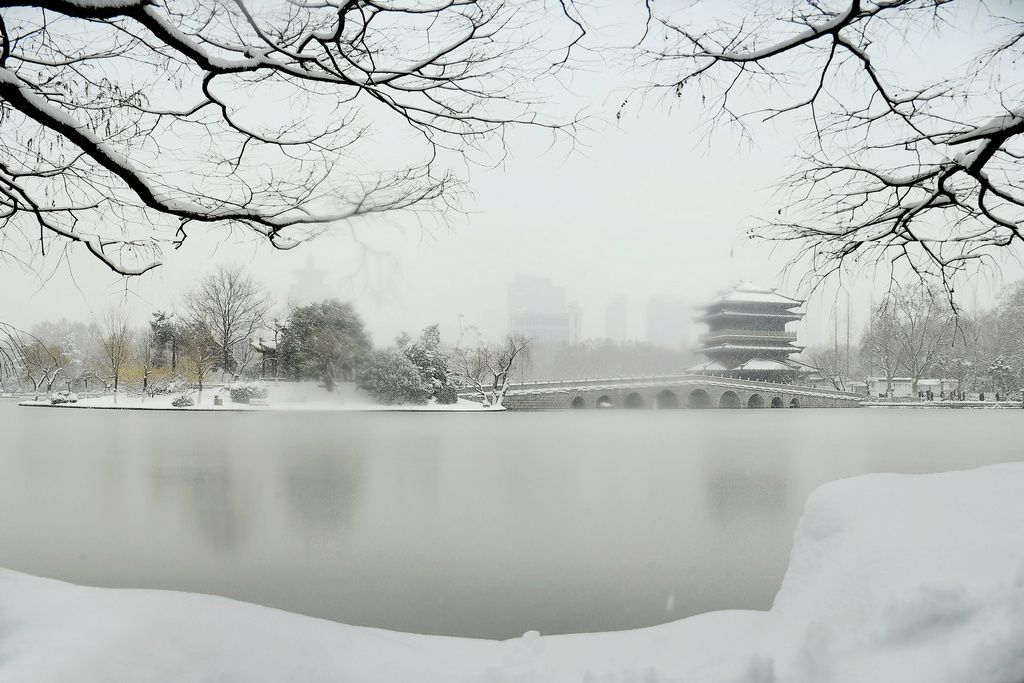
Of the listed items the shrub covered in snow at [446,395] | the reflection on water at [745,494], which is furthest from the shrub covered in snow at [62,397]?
the reflection on water at [745,494]

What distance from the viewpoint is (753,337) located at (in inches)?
1035

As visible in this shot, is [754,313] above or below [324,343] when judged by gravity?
above

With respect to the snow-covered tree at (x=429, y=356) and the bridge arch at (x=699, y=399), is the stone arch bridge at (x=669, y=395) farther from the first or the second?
the snow-covered tree at (x=429, y=356)

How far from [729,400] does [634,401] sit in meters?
3.92

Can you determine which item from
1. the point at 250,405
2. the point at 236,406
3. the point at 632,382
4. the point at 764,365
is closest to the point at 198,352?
the point at 236,406

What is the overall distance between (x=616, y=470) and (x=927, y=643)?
6.76m

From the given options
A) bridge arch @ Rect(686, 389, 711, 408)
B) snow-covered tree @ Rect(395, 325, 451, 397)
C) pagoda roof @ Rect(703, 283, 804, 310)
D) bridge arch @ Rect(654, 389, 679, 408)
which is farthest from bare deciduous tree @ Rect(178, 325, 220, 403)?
pagoda roof @ Rect(703, 283, 804, 310)

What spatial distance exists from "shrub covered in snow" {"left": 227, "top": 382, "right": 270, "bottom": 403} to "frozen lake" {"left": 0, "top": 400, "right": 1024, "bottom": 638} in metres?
6.29

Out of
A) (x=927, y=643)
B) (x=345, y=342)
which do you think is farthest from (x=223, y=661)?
(x=345, y=342)

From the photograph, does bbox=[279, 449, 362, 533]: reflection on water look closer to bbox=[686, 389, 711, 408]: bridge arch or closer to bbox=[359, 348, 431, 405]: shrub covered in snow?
bbox=[359, 348, 431, 405]: shrub covered in snow

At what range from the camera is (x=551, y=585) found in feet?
11.6

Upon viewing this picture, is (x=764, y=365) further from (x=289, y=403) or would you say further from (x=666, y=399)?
(x=289, y=403)

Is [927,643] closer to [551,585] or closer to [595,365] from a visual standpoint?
[551,585]

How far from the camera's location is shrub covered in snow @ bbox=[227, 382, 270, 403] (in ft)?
60.4
